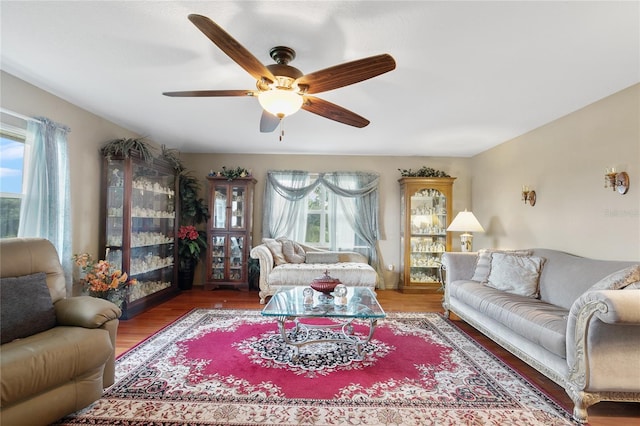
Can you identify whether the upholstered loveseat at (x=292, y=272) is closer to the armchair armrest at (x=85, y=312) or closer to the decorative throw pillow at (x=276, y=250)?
the decorative throw pillow at (x=276, y=250)

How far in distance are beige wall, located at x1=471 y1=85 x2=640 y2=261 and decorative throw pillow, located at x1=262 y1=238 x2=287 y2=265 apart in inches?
132

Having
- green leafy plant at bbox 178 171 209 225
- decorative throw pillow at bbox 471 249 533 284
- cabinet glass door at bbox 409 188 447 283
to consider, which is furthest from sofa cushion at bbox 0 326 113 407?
cabinet glass door at bbox 409 188 447 283

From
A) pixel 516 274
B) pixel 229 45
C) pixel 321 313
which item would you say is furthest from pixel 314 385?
pixel 516 274

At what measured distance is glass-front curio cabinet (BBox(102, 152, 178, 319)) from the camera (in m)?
3.76

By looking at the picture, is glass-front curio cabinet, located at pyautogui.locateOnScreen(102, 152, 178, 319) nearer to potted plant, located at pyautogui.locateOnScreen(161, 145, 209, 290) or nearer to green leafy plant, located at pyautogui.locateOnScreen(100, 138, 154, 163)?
green leafy plant, located at pyautogui.locateOnScreen(100, 138, 154, 163)

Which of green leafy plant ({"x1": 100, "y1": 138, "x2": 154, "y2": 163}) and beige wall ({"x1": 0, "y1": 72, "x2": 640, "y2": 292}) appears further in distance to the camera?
green leafy plant ({"x1": 100, "y1": 138, "x2": 154, "y2": 163})

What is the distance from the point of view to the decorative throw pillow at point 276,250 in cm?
461

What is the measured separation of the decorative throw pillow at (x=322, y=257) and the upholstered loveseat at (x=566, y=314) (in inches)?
76.2

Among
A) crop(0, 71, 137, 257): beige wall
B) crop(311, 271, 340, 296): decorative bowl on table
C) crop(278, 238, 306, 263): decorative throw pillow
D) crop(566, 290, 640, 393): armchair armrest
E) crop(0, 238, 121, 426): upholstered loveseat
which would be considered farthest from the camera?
crop(278, 238, 306, 263): decorative throw pillow

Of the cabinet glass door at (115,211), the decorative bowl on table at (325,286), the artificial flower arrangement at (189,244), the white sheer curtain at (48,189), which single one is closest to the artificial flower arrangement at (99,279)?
the white sheer curtain at (48,189)

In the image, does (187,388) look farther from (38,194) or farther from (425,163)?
(425,163)

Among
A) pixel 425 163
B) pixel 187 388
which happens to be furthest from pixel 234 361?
pixel 425 163

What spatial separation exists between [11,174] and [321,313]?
303 cm

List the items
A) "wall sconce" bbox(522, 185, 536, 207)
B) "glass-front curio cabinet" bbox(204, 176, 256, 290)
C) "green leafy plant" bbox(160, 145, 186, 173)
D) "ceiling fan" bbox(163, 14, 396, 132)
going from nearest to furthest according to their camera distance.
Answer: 1. "ceiling fan" bbox(163, 14, 396, 132)
2. "wall sconce" bbox(522, 185, 536, 207)
3. "green leafy plant" bbox(160, 145, 186, 173)
4. "glass-front curio cabinet" bbox(204, 176, 256, 290)
